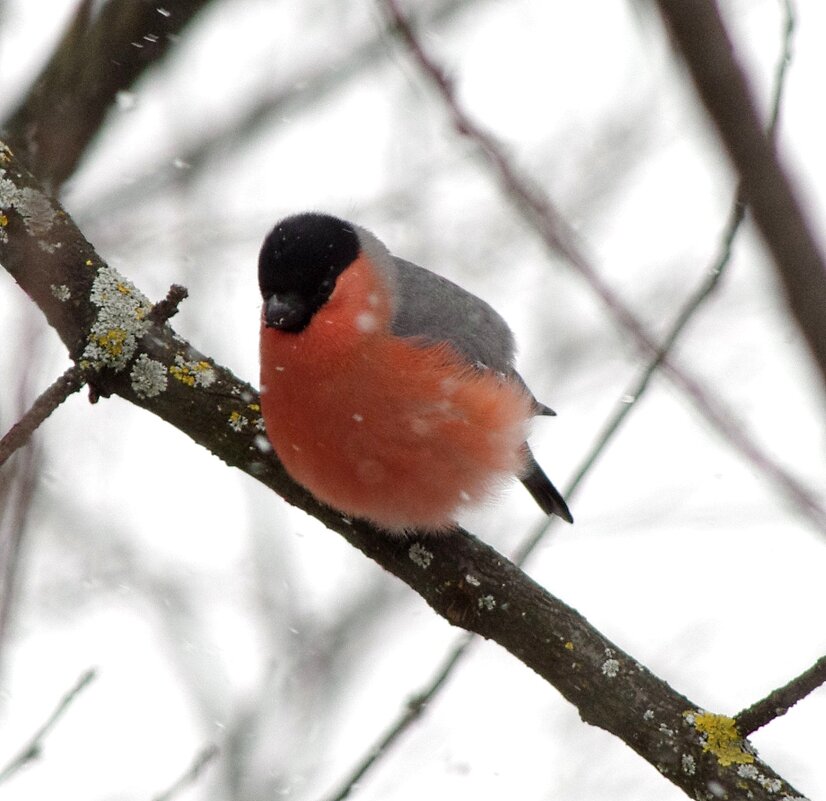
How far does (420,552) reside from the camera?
392 centimetres

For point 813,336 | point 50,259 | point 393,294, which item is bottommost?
point 813,336

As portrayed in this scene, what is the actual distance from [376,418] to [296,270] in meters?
0.65

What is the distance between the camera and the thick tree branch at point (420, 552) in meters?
3.28

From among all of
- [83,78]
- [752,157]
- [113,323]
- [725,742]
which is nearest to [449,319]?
[113,323]

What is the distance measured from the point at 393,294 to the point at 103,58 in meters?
1.44

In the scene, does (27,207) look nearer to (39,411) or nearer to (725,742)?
(39,411)

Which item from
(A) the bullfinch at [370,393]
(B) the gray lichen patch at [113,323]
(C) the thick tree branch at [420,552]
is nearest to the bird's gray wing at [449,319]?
(A) the bullfinch at [370,393]

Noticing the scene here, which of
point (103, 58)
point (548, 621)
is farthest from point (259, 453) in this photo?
point (103, 58)

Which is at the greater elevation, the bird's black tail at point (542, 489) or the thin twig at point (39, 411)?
the bird's black tail at point (542, 489)

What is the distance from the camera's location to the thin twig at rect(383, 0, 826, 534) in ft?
5.37

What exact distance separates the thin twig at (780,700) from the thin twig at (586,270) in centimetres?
112

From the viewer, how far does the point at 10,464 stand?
313 centimetres

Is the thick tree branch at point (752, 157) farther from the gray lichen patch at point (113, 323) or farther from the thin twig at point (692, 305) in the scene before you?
the gray lichen patch at point (113, 323)

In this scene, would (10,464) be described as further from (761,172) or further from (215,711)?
(215,711)
